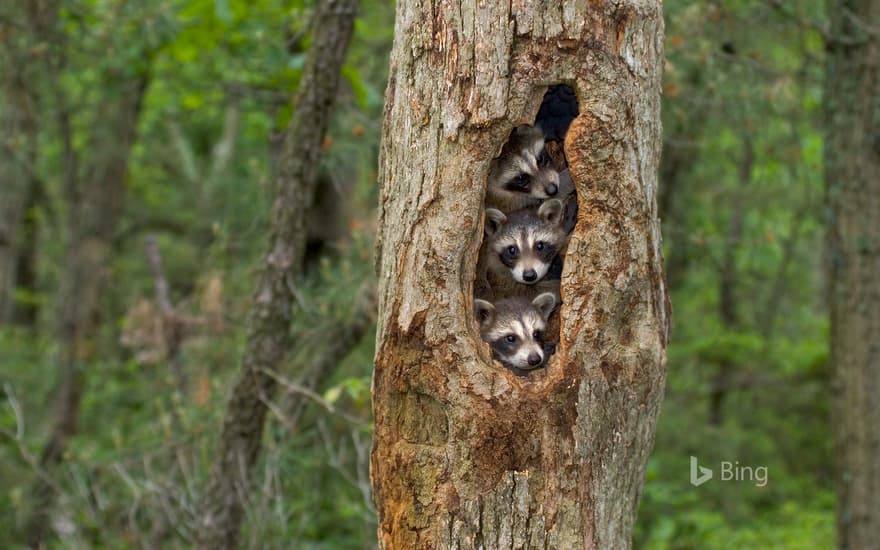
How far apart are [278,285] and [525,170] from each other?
2.47 metres

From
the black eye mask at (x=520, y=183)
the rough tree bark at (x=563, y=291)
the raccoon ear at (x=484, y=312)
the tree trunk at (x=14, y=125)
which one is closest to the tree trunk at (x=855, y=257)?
the black eye mask at (x=520, y=183)

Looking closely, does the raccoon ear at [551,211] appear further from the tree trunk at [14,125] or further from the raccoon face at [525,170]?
the tree trunk at [14,125]

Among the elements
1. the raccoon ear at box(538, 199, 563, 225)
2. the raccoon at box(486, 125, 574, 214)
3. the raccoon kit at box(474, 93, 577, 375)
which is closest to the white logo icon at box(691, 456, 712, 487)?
the raccoon kit at box(474, 93, 577, 375)

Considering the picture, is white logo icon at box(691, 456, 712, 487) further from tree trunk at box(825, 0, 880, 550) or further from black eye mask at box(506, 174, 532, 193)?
black eye mask at box(506, 174, 532, 193)

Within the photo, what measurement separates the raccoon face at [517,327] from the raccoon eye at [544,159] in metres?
0.58

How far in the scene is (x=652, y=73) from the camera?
3.65 metres

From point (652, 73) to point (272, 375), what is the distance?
10.7 feet

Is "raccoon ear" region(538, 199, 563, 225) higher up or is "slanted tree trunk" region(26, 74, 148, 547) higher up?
"raccoon ear" region(538, 199, 563, 225)

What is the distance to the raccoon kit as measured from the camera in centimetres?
427

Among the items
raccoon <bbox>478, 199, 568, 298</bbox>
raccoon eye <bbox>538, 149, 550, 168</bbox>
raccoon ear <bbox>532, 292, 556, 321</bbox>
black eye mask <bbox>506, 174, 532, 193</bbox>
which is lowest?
raccoon ear <bbox>532, 292, 556, 321</bbox>

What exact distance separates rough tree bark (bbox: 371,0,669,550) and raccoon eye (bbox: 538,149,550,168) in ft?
2.85

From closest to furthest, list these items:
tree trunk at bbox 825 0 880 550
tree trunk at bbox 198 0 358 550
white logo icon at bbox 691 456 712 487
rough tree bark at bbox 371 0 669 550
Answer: rough tree bark at bbox 371 0 669 550, white logo icon at bbox 691 456 712 487, tree trunk at bbox 198 0 358 550, tree trunk at bbox 825 0 880 550

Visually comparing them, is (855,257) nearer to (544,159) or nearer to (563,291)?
(544,159)

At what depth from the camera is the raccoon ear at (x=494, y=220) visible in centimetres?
445
